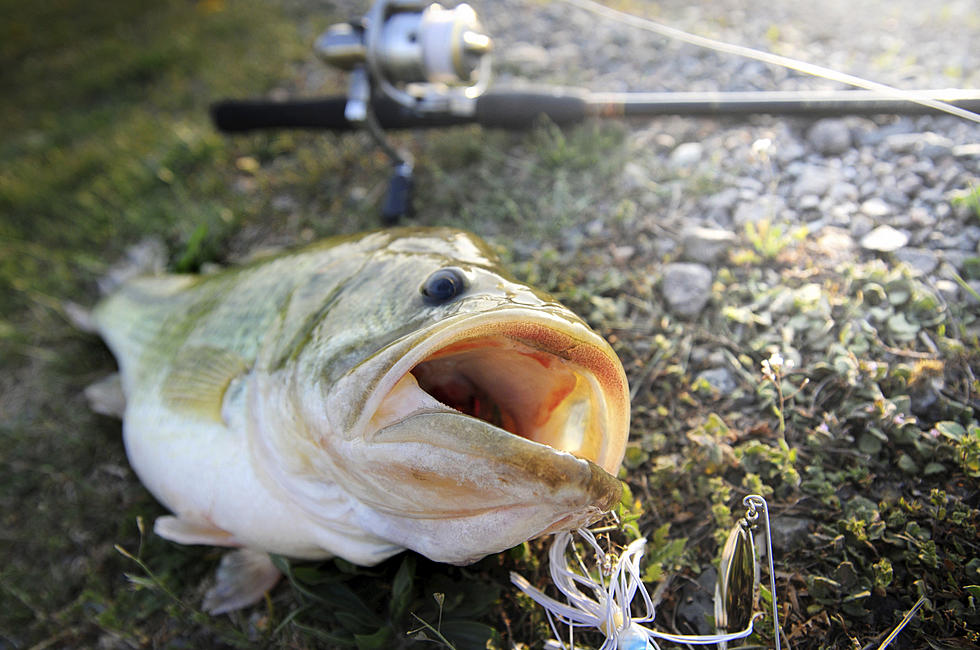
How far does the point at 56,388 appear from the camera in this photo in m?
3.23

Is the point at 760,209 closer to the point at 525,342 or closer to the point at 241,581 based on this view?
the point at 525,342

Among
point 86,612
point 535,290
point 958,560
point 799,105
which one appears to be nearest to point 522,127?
point 799,105

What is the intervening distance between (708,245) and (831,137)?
3.33 feet

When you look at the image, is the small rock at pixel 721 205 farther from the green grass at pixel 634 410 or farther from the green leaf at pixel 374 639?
the green leaf at pixel 374 639

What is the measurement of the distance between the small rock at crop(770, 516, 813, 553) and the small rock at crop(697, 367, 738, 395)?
1.63 feet

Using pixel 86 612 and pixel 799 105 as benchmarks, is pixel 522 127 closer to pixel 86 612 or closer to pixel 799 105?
pixel 799 105

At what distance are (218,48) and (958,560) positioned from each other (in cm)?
642

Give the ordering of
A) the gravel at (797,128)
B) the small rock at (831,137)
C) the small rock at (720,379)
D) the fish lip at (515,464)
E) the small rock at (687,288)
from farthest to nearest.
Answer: the small rock at (831,137) → the gravel at (797,128) → the small rock at (687,288) → the small rock at (720,379) → the fish lip at (515,464)

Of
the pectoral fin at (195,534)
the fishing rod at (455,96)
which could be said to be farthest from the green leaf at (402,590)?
the fishing rod at (455,96)

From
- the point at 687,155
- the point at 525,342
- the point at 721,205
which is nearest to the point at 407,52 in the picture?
the point at 687,155

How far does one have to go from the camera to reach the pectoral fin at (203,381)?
83.7 inches

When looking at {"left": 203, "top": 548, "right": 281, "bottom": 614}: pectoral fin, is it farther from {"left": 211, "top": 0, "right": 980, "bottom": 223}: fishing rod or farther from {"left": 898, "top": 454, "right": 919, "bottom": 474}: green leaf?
{"left": 898, "top": 454, "right": 919, "bottom": 474}: green leaf

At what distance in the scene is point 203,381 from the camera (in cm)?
219

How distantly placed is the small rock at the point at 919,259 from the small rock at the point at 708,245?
2.05 ft
